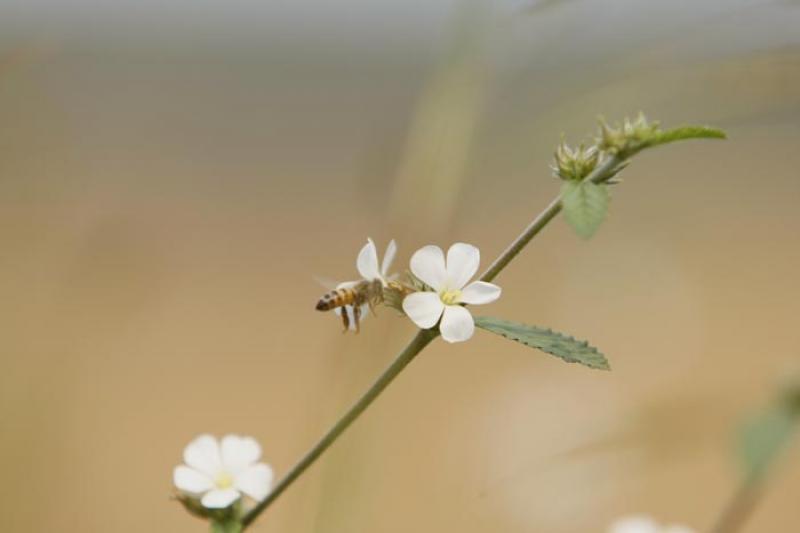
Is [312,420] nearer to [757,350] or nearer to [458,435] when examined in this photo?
[458,435]

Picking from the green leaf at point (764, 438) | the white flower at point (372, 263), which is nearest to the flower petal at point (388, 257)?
the white flower at point (372, 263)

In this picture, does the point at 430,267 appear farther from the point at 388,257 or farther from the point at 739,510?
the point at 739,510

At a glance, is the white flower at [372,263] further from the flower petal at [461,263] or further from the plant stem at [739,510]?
the plant stem at [739,510]

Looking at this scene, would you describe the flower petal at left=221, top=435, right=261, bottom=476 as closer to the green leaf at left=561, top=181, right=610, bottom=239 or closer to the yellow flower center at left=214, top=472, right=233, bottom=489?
the yellow flower center at left=214, top=472, right=233, bottom=489

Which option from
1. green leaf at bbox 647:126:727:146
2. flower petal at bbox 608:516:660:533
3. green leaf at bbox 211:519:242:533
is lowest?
green leaf at bbox 211:519:242:533

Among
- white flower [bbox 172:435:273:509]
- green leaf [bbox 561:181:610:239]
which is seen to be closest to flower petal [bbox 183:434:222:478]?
white flower [bbox 172:435:273:509]

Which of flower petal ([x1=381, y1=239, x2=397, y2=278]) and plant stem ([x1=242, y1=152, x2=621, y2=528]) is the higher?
flower petal ([x1=381, y1=239, x2=397, y2=278])
